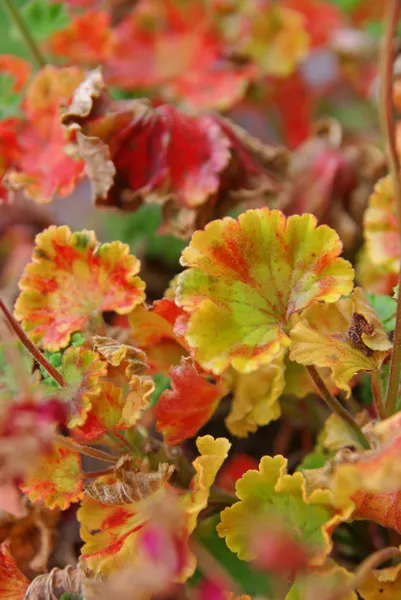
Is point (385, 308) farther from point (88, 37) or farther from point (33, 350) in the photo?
point (88, 37)

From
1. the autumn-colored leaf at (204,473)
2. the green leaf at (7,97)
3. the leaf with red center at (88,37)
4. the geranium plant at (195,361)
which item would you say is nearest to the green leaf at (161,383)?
the geranium plant at (195,361)

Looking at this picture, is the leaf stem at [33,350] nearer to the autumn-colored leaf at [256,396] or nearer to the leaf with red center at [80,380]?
the leaf with red center at [80,380]

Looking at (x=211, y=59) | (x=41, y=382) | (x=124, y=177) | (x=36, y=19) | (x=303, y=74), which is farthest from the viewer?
(x=303, y=74)

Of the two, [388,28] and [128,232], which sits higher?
[388,28]

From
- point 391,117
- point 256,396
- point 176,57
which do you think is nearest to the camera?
point 391,117

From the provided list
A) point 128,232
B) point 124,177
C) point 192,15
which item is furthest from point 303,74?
point 124,177

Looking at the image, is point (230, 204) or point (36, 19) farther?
point (36, 19)

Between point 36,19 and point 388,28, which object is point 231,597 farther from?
point 36,19

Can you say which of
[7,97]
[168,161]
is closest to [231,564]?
[168,161]
